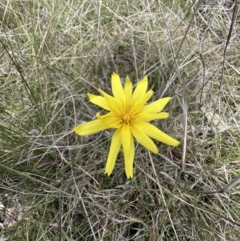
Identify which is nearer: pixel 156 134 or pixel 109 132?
pixel 156 134

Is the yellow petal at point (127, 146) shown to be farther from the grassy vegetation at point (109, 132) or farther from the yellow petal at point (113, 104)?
the grassy vegetation at point (109, 132)

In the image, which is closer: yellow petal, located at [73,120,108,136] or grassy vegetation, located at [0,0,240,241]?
yellow petal, located at [73,120,108,136]

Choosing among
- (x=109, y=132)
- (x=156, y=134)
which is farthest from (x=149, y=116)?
(x=109, y=132)

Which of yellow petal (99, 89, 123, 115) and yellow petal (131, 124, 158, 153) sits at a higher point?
yellow petal (99, 89, 123, 115)

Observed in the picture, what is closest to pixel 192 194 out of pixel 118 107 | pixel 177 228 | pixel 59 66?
pixel 177 228

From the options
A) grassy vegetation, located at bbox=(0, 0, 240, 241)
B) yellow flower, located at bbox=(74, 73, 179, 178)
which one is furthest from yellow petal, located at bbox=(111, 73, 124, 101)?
grassy vegetation, located at bbox=(0, 0, 240, 241)

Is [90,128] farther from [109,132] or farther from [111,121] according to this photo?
[109,132]

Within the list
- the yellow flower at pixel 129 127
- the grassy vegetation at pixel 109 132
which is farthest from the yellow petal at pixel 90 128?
the grassy vegetation at pixel 109 132

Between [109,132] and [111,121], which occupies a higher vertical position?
[111,121]

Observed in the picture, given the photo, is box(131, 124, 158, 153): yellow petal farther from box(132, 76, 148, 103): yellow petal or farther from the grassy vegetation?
the grassy vegetation
